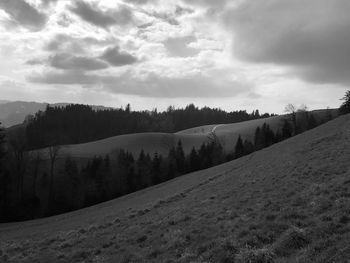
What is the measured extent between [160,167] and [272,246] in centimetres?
10725

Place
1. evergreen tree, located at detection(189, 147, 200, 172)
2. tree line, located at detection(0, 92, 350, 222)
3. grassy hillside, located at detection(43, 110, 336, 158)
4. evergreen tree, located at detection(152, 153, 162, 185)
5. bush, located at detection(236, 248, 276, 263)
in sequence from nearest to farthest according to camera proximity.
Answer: bush, located at detection(236, 248, 276, 263) < tree line, located at detection(0, 92, 350, 222) < evergreen tree, located at detection(152, 153, 162, 185) < evergreen tree, located at detection(189, 147, 200, 172) < grassy hillside, located at detection(43, 110, 336, 158)

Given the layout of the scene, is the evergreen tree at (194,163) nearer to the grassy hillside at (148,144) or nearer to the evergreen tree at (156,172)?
the evergreen tree at (156,172)

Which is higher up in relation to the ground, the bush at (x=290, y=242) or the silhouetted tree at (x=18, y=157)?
the bush at (x=290, y=242)

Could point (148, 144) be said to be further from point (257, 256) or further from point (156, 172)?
point (257, 256)

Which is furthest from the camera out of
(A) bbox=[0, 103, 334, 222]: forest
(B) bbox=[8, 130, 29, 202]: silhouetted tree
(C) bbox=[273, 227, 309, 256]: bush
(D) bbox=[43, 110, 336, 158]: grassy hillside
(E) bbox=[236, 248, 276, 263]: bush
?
(D) bbox=[43, 110, 336, 158]: grassy hillside

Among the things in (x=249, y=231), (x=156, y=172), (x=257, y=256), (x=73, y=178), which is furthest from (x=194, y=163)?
(x=257, y=256)

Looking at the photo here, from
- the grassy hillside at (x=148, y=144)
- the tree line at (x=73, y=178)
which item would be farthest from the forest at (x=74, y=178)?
the grassy hillside at (x=148, y=144)

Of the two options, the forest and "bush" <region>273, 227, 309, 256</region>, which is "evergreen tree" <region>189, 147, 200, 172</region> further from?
"bush" <region>273, 227, 309, 256</region>

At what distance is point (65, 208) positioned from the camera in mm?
89875

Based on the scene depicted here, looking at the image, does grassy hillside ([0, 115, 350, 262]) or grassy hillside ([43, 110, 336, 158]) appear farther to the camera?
grassy hillside ([43, 110, 336, 158])

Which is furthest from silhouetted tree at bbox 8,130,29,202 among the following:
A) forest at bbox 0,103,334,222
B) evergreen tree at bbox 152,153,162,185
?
evergreen tree at bbox 152,153,162,185

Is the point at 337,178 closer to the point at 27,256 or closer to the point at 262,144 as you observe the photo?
the point at 27,256

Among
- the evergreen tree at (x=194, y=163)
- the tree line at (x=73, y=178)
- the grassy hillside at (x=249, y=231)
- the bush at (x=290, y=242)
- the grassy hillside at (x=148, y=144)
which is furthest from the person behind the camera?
the grassy hillside at (x=148, y=144)

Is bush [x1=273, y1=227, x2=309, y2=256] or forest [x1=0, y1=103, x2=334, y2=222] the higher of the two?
bush [x1=273, y1=227, x2=309, y2=256]
